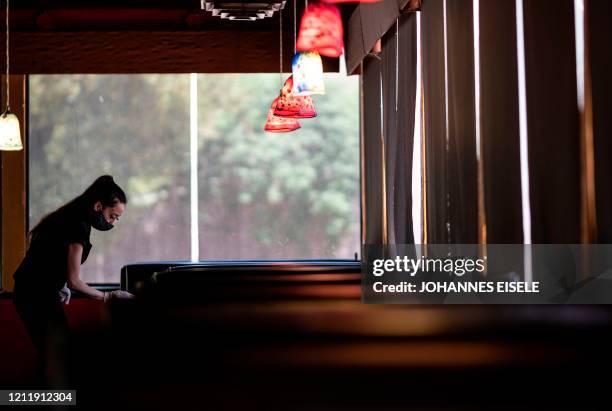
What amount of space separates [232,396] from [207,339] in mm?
248

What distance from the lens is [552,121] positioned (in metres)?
3.58

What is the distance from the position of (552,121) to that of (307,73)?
154cm

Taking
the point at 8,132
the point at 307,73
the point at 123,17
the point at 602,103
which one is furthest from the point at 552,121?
the point at 123,17

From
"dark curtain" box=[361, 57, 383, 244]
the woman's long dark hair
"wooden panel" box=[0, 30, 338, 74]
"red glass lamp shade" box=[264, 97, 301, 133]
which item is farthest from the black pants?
"wooden panel" box=[0, 30, 338, 74]

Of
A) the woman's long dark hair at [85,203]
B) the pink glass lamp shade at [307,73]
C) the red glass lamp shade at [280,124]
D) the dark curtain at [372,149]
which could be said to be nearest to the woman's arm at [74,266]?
the woman's long dark hair at [85,203]

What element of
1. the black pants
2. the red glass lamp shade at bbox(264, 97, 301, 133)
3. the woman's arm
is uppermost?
the red glass lamp shade at bbox(264, 97, 301, 133)

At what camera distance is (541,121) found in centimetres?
369

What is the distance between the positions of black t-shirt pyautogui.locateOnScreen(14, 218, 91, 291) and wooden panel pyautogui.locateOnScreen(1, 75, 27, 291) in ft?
18.8

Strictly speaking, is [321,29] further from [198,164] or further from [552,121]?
[198,164]

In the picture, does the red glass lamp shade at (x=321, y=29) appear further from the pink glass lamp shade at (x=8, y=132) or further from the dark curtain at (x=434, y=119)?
the pink glass lamp shade at (x=8, y=132)

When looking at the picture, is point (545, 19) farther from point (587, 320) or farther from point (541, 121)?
point (587, 320)

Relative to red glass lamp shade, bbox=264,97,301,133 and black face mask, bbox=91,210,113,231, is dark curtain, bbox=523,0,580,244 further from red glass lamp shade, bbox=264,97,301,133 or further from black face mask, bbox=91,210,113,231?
red glass lamp shade, bbox=264,97,301,133

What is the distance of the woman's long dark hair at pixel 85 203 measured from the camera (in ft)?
11.3

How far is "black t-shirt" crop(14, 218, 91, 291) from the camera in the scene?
Answer: 343 centimetres
